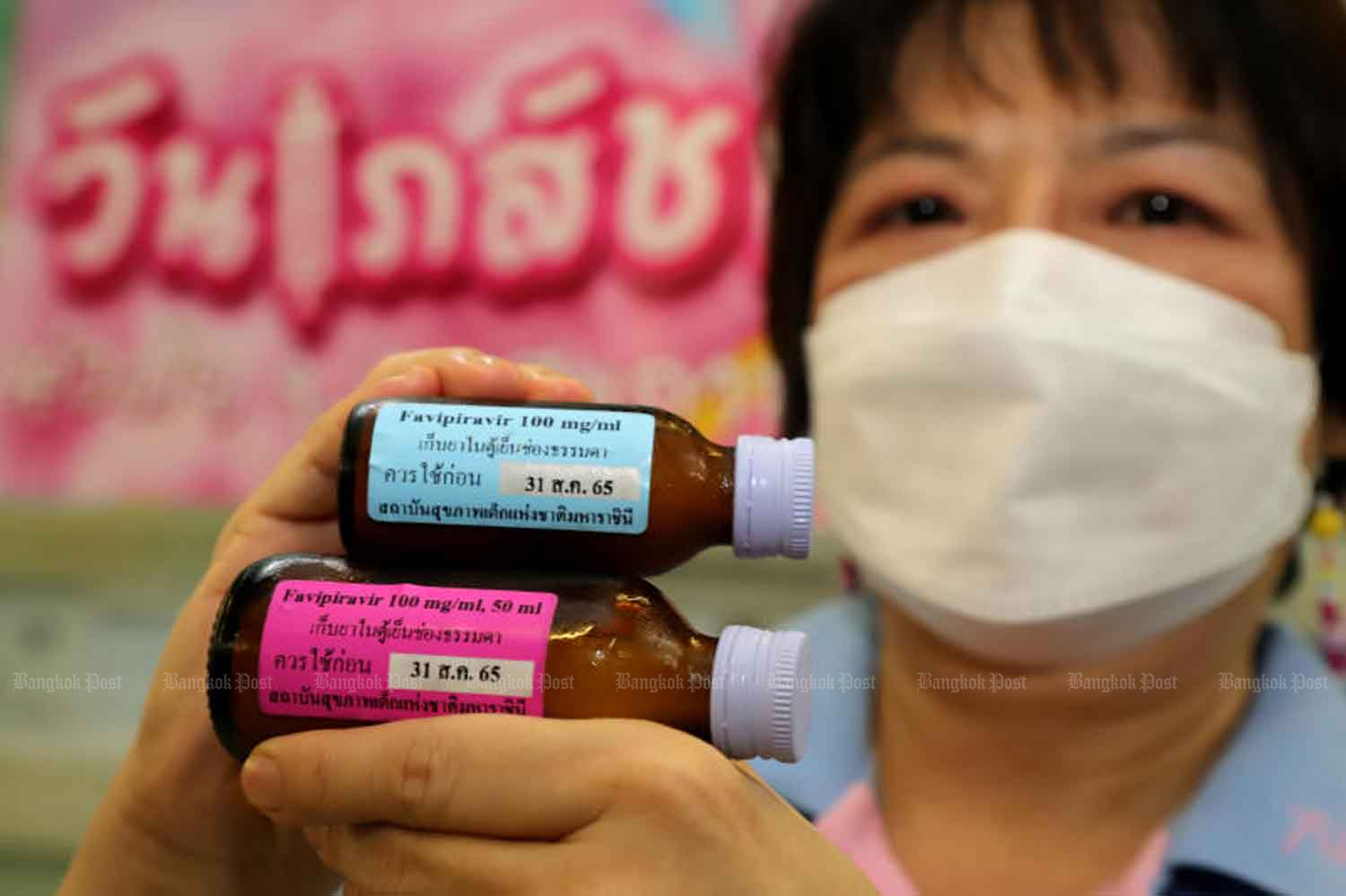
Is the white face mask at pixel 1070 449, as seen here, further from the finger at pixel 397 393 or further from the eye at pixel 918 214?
the finger at pixel 397 393

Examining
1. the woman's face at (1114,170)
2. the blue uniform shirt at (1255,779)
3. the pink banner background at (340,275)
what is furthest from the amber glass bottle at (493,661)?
the pink banner background at (340,275)

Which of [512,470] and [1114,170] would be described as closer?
[512,470]

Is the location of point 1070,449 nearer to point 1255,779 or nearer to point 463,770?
point 1255,779

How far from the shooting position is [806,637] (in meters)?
0.46

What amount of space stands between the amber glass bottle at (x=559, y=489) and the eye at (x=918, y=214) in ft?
1.57

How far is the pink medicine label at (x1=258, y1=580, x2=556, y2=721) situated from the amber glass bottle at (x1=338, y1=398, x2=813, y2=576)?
0.03 metres

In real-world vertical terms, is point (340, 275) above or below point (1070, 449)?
above

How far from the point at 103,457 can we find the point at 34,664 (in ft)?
0.96

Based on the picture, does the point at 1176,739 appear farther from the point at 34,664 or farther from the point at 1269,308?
the point at 34,664

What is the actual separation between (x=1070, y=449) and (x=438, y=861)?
20.2 inches

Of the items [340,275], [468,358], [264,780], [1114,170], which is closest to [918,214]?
[1114,170]

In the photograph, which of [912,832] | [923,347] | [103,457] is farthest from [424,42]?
[912,832]

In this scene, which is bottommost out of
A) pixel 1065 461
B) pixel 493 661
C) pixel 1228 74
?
pixel 1065 461

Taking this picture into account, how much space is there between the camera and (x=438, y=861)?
44 cm
